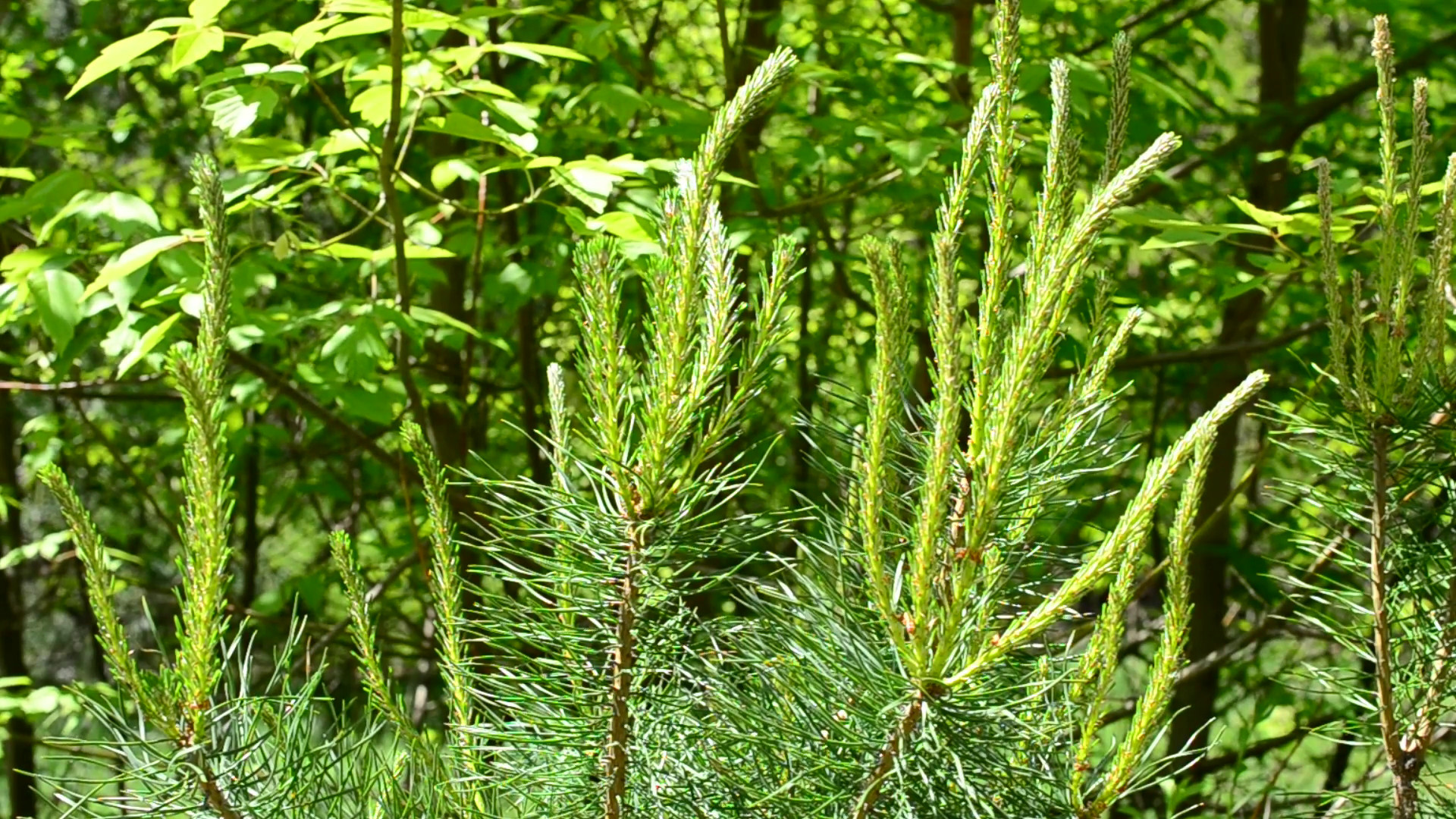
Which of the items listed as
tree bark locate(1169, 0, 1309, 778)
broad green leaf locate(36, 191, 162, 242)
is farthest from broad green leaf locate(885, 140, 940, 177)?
tree bark locate(1169, 0, 1309, 778)

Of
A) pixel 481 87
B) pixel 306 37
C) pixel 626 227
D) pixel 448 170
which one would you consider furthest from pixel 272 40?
pixel 626 227

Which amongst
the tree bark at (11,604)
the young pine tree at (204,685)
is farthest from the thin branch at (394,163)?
the tree bark at (11,604)

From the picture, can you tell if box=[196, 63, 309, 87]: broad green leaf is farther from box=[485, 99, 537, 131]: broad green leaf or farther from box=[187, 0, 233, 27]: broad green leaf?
box=[485, 99, 537, 131]: broad green leaf

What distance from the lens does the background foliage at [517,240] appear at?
2166 mm

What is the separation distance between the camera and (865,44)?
2.77m

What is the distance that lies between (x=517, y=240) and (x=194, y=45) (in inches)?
63.2

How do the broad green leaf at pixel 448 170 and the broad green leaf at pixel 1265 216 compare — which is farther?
the broad green leaf at pixel 448 170

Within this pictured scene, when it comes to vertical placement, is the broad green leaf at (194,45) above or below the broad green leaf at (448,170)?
above

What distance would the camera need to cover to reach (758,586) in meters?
0.88

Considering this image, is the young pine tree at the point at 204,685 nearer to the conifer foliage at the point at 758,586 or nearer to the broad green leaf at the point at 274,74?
the conifer foliage at the point at 758,586

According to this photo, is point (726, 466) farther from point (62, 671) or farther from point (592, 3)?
point (62, 671)

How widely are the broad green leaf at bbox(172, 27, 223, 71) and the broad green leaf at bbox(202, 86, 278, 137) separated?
121 millimetres

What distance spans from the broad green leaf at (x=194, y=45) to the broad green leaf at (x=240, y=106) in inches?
4.8

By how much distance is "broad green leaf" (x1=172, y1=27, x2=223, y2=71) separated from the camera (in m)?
1.92
